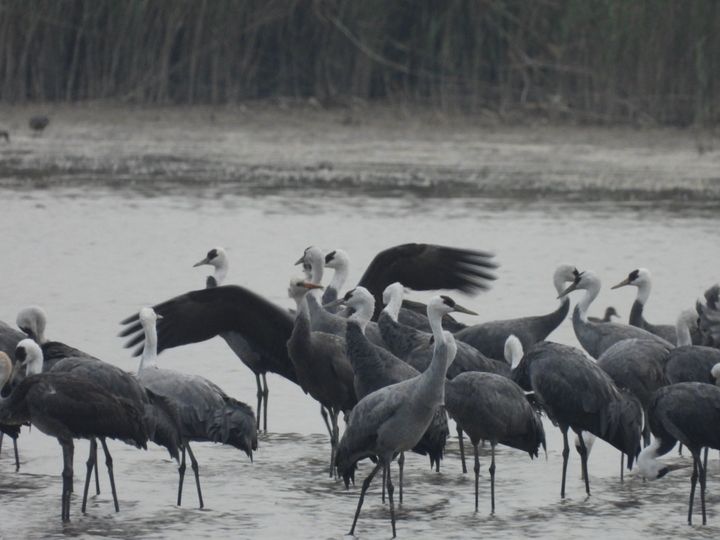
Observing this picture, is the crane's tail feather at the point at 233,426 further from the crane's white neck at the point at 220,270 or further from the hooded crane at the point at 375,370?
the crane's white neck at the point at 220,270

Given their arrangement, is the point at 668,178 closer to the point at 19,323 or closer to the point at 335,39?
the point at 335,39

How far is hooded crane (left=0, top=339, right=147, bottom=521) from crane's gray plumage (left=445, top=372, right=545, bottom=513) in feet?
5.16

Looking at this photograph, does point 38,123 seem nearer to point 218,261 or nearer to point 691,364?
point 218,261

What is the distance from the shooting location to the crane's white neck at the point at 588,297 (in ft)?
37.0

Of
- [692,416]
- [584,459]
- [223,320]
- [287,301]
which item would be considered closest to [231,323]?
[223,320]

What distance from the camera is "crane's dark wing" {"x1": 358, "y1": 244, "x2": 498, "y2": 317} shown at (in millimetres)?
11680

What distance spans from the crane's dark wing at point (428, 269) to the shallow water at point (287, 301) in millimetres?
947

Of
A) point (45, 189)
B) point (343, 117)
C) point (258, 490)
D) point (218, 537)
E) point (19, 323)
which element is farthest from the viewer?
point (343, 117)

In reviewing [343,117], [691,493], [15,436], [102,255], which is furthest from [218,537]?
[343,117]

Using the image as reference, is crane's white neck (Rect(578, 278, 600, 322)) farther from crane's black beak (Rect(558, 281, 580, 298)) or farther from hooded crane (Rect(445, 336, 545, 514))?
hooded crane (Rect(445, 336, 545, 514))

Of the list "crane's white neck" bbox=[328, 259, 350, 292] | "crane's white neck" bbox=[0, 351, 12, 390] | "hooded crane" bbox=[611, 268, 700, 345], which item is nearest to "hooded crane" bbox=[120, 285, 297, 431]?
"crane's white neck" bbox=[328, 259, 350, 292]

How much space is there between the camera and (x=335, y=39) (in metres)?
28.4

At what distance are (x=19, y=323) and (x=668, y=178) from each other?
1385 cm

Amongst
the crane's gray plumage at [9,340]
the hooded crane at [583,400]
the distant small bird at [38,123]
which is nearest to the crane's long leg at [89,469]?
the crane's gray plumage at [9,340]
